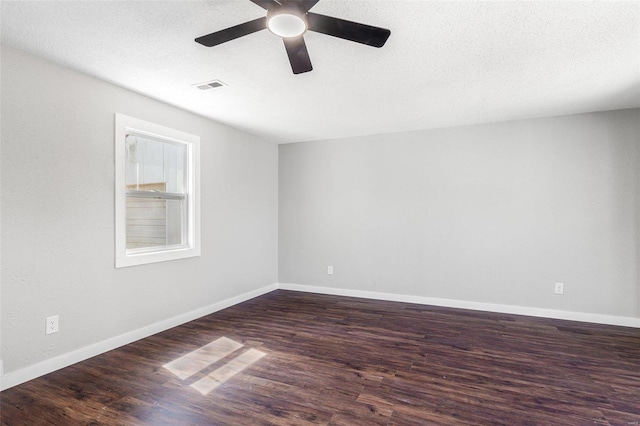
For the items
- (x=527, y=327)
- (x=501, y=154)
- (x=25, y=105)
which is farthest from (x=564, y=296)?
(x=25, y=105)

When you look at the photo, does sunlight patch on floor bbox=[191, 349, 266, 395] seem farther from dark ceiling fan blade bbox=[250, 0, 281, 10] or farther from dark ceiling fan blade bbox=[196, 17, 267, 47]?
dark ceiling fan blade bbox=[250, 0, 281, 10]

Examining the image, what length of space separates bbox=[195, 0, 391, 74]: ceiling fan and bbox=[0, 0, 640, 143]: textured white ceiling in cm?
19

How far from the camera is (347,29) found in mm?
1745

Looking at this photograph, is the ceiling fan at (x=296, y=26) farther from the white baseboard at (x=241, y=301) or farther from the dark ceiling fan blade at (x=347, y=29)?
the white baseboard at (x=241, y=301)

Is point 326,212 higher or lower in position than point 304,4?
lower

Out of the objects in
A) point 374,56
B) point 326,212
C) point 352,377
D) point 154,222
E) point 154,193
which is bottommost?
point 352,377

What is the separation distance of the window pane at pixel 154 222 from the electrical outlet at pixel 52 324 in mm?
831

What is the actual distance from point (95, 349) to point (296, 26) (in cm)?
298

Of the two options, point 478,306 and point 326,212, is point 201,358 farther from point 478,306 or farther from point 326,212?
point 478,306

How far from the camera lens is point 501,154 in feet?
13.8

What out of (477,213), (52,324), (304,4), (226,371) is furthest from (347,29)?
(477,213)

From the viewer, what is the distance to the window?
10.1 feet

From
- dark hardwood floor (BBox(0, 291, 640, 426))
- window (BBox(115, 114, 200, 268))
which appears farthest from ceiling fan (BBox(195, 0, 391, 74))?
dark hardwood floor (BBox(0, 291, 640, 426))

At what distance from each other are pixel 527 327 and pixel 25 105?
196 inches
